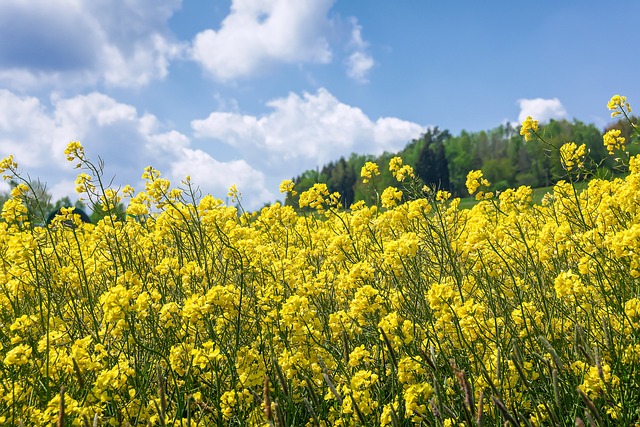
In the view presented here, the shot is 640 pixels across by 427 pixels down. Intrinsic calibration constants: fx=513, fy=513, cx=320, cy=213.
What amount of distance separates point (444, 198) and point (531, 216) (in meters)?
2.49

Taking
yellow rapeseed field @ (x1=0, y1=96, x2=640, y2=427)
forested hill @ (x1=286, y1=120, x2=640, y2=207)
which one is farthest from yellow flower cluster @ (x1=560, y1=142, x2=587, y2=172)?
forested hill @ (x1=286, y1=120, x2=640, y2=207)

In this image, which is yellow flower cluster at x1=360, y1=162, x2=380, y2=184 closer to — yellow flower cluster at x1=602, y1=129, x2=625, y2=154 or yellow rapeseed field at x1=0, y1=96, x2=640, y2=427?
yellow rapeseed field at x1=0, y1=96, x2=640, y2=427

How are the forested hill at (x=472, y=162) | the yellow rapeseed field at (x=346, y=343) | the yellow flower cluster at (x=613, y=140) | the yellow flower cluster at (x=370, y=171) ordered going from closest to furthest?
the yellow rapeseed field at (x=346, y=343) < the yellow flower cluster at (x=370, y=171) < the yellow flower cluster at (x=613, y=140) < the forested hill at (x=472, y=162)

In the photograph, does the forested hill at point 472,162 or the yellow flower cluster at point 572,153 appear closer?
the yellow flower cluster at point 572,153

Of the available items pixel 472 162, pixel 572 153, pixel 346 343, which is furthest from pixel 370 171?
pixel 472 162

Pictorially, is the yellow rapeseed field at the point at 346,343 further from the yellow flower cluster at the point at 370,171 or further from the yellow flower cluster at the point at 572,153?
the yellow flower cluster at the point at 370,171

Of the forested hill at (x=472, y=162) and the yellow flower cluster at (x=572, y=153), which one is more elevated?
the forested hill at (x=472, y=162)

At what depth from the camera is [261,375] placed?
9.26 feet

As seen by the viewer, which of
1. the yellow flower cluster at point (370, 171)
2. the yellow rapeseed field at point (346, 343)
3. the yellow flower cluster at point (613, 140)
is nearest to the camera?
the yellow rapeseed field at point (346, 343)

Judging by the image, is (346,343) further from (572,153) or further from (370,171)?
(572,153)

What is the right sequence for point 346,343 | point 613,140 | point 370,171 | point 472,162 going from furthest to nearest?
1. point 472,162
2. point 613,140
3. point 370,171
4. point 346,343

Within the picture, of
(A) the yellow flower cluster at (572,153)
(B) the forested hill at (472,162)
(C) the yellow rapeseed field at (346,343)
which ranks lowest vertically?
(C) the yellow rapeseed field at (346,343)

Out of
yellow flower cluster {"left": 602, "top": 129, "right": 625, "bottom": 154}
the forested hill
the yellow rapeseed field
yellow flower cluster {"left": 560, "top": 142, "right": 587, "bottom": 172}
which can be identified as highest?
the forested hill

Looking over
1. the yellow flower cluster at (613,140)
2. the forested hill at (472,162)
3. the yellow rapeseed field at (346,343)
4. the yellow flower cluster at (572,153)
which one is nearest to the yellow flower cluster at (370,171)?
the yellow rapeseed field at (346,343)
